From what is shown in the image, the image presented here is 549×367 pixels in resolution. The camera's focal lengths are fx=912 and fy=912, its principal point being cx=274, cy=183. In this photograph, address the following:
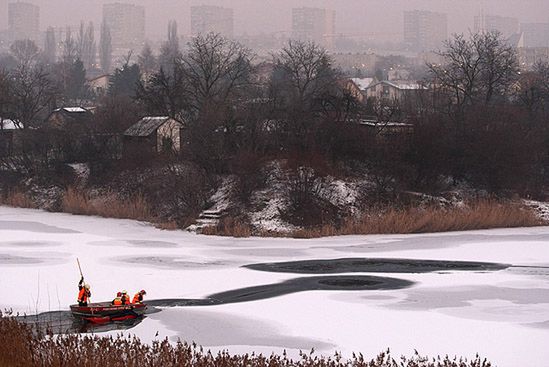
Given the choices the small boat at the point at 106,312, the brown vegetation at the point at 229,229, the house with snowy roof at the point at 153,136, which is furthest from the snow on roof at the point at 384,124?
the small boat at the point at 106,312

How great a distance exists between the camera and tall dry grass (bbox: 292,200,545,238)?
29.4 m

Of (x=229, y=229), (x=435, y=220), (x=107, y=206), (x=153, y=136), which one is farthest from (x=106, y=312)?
(x=153, y=136)

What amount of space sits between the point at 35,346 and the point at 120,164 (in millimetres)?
26613

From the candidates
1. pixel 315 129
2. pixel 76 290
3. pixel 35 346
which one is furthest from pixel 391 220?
pixel 35 346

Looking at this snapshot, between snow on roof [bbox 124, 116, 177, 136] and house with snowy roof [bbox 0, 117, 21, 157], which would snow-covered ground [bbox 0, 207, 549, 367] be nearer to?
snow on roof [bbox 124, 116, 177, 136]

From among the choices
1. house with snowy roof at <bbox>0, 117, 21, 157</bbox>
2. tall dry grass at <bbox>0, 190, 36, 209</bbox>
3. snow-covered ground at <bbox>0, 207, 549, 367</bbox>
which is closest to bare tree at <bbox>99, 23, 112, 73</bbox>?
house with snowy roof at <bbox>0, 117, 21, 157</bbox>

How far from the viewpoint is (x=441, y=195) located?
110 feet

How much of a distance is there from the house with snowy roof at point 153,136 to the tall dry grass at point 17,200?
14.4 feet

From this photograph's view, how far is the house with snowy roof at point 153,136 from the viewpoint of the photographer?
37.7m

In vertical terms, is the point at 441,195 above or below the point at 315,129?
below

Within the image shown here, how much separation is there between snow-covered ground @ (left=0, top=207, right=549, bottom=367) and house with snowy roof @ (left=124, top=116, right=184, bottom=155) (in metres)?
7.22

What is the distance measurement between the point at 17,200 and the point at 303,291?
21.2m

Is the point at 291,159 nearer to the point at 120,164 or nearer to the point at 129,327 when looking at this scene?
the point at 120,164

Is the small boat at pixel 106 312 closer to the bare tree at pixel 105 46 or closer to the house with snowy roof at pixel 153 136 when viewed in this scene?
the house with snowy roof at pixel 153 136
